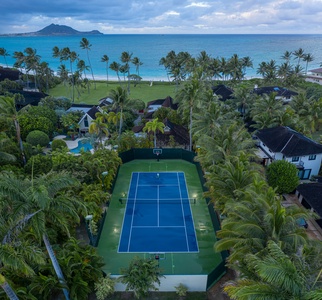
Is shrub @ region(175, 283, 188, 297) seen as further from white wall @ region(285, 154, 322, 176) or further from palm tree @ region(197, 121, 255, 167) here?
white wall @ region(285, 154, 322, 176)

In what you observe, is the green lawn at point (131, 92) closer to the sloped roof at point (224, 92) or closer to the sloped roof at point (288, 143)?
the sloped roof at point (224, 92)

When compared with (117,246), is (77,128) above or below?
above

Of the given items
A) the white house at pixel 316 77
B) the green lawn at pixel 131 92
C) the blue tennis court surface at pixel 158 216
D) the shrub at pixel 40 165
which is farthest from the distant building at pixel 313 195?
the white house at pixel 316 77

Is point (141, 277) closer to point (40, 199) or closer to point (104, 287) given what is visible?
point (104, 287)

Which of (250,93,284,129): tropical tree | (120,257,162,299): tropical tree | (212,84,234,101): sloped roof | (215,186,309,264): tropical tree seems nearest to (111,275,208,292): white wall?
(120,257,162,299): tropical tree

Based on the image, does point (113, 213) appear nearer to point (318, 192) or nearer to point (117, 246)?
point (117, 246)

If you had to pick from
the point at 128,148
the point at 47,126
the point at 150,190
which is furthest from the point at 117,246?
the point at 47,126
